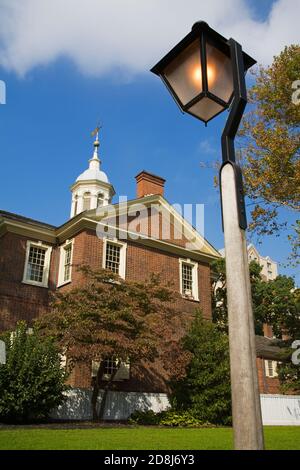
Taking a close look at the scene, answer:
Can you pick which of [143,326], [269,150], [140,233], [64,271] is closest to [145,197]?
[140,233]

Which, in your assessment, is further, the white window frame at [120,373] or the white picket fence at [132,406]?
the white window frame at [120,373]

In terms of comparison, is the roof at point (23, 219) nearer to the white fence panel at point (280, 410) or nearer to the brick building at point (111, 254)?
the brick building at point (111, 254)

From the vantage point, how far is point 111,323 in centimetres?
1432

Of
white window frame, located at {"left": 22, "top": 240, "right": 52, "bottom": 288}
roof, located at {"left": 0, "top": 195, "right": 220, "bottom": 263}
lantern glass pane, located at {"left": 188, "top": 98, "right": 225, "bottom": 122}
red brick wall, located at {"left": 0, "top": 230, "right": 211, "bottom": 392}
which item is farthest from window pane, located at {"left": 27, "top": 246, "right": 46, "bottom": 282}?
lantern glass pane, located at {"left": 188, "top": 98, "right": 225, "bottom": 122}

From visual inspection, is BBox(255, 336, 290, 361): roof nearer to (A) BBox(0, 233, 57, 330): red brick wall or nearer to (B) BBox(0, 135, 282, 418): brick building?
(B) BBox(0, 135, 282, 418): brick building

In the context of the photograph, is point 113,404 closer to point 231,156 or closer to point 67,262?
point 67,262

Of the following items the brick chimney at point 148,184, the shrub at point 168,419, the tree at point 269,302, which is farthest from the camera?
the tree at point 269,302

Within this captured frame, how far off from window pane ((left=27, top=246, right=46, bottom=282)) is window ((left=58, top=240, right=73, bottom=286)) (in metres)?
0.87

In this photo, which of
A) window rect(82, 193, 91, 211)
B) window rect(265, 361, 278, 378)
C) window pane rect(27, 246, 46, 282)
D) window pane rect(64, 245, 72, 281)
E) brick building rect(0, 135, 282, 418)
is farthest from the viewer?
window rect(82, 193, 91, 211)

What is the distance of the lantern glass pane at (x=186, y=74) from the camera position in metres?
3.06

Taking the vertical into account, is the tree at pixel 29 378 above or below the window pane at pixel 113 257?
below

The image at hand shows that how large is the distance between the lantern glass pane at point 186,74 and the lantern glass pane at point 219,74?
3.1 inches

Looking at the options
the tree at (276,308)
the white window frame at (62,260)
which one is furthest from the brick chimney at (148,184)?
the tree at (276,308)

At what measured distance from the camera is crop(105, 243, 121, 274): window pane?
20242 millimetres
